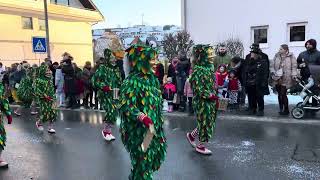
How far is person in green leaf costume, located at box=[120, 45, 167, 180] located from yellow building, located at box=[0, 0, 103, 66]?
76.6 ft

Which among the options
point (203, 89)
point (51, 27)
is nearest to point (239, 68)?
point (203, 89)

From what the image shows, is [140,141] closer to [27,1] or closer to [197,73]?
[197,73]

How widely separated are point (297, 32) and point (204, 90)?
11.1 metres

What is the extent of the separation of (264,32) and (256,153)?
35.8ft

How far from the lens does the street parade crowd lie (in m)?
4.18

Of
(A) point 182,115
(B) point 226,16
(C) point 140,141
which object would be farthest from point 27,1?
(C) point 140,141

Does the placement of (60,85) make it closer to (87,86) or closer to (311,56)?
(87,86)

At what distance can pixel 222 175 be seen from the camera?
19.1 feet

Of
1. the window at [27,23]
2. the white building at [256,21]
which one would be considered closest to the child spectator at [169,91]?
the white building at [256,21]

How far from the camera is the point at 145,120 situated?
12.8ft

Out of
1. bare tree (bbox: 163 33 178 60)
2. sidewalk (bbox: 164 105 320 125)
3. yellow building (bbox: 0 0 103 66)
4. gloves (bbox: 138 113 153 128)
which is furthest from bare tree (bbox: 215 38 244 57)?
yellow building (bbox: 0 0 103 66)

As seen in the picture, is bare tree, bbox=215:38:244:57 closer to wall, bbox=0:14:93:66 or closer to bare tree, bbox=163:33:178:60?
bare tree, bbox=163:33:178:60

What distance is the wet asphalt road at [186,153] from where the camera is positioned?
5.98 m

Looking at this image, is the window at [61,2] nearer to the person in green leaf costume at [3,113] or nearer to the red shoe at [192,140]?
the person in green leaf costume at [3,113]
